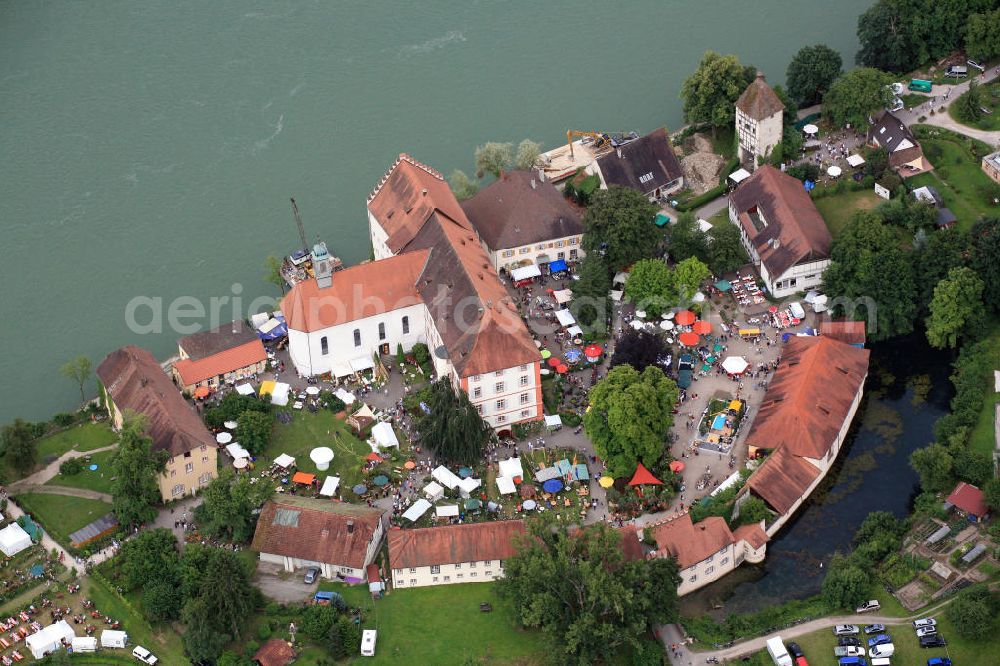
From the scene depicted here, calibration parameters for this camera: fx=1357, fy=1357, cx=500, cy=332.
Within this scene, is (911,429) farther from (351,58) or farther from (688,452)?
(351,58)

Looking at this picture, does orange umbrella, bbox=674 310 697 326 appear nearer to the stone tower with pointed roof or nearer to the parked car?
the stone tower with pointed roof

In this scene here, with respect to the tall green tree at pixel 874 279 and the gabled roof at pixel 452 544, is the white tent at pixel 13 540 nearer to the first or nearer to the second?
the gabled roof at pixel 452 544

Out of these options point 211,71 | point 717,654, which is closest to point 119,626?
point 717,654

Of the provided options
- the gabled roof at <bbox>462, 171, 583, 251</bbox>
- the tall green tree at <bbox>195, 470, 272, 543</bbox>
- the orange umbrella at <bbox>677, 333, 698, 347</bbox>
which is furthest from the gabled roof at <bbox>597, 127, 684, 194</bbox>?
the tall green tree at <bbox>195, 470, 272, 543</bbox>

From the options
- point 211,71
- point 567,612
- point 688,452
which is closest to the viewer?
point 567,612

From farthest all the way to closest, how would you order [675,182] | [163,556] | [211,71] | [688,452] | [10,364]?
[211,71], [675,182], [10,364], [688,452], [163,556]

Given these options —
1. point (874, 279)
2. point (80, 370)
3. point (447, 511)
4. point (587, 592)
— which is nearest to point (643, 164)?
point (874, 279)

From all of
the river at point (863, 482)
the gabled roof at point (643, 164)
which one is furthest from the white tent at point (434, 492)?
the gabled roof at point (643, 164)
